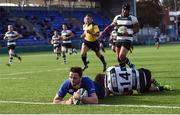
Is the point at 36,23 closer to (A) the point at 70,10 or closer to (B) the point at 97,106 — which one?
(A) the point at 70,10

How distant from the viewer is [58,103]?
36.6 ft

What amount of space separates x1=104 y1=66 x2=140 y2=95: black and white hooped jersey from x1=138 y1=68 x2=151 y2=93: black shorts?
0.10 meters

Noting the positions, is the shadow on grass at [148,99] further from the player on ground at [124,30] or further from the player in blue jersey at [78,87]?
the player on ground at [124,30]

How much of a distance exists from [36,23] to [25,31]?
334 centimetres

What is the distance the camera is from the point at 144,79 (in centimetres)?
1299

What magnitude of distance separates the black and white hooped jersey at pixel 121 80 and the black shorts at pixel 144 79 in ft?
0.33

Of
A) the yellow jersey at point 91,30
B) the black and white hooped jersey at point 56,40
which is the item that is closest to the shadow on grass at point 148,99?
the yellow jersey at point 91,30

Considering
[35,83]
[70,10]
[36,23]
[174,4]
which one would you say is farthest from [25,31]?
[174,4]

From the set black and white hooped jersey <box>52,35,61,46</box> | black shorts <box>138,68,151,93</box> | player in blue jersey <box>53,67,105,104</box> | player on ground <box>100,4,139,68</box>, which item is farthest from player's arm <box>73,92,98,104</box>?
black and white hooped jersey <box>52,35,61,46</box>

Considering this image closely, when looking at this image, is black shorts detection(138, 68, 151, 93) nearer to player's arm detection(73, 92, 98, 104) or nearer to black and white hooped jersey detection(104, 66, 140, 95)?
black and white hooped jersey detection(104, 66, 140, 95)

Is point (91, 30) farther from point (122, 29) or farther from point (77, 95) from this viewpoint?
point (77, 95)

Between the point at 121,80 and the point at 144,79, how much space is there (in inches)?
21.8

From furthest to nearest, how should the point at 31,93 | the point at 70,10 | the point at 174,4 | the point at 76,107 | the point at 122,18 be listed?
the point at 174,4
the point at 70,10
the point at 122,18
the point at 31,93
the point at 76,107

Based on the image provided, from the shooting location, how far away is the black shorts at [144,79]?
42.4 feet
